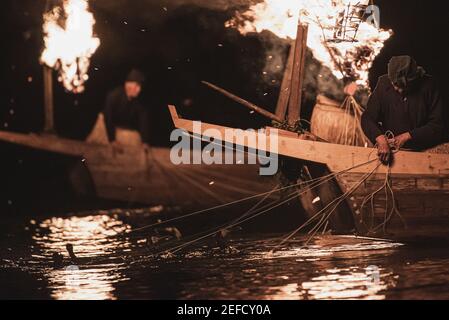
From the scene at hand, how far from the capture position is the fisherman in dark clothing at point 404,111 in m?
13.9

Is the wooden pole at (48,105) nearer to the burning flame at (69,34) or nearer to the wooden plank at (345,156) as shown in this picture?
the burning flame at (69,34)

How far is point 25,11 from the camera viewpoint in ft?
93.7

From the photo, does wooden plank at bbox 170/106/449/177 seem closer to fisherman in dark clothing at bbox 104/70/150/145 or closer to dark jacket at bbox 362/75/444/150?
dark jacket at bbox 362/75/444/150

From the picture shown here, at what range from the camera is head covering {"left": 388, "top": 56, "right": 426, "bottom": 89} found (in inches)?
542

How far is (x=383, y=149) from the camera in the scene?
13.8 m

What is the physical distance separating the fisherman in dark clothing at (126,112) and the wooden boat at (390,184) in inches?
351

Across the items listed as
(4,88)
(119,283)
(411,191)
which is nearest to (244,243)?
(411,191)

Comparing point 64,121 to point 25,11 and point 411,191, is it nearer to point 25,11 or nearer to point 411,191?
point 25,11

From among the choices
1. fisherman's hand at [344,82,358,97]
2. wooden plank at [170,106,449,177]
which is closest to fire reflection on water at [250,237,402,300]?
wooden plank at [170,106,449,177]

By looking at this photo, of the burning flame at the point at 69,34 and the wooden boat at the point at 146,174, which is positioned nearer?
the wooden boat at the point at 146,174

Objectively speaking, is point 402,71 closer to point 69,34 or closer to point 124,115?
point 124,115

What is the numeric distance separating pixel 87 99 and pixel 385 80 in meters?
17.1

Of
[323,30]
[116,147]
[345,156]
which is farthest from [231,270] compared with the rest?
[116,147]

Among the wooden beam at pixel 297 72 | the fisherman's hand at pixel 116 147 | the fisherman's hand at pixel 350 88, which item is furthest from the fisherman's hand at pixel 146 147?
the wooden beam at pixel 297 72
